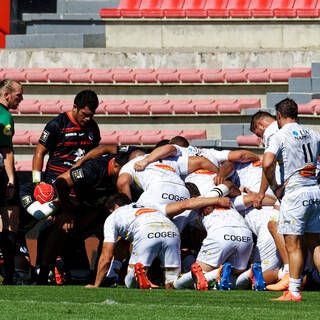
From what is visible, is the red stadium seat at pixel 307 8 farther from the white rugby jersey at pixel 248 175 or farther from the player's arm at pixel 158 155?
the player's arm at pixel 158 155

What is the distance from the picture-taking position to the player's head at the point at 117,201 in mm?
8367

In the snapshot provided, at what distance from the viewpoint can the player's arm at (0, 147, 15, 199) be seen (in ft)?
26.2

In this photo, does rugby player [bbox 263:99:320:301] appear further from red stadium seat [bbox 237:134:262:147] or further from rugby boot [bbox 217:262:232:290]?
red stadium seat [bbox 237:134:262:147]

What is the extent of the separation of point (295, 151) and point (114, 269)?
2383mm

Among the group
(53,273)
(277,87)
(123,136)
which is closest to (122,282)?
(53,273)

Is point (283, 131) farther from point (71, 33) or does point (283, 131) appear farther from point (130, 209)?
point (71, 33)

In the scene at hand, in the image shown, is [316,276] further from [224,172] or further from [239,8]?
[239,8]

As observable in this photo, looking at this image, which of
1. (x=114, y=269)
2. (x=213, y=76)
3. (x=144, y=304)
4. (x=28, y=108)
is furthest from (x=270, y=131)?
(x=28, y=108)

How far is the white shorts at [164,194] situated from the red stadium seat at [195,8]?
29.6ft

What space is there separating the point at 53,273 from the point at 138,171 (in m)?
1.41

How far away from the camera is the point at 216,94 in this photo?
1587 cm

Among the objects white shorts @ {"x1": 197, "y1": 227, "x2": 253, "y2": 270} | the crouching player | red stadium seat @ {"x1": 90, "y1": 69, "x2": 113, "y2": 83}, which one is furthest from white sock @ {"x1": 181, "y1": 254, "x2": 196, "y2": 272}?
red stadium seat @ {"x1": 90, "y1": 69, "x2": 113, "y2": 83}

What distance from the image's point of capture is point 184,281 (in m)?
7.93

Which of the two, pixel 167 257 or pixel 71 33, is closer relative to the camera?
pixel 167 257
